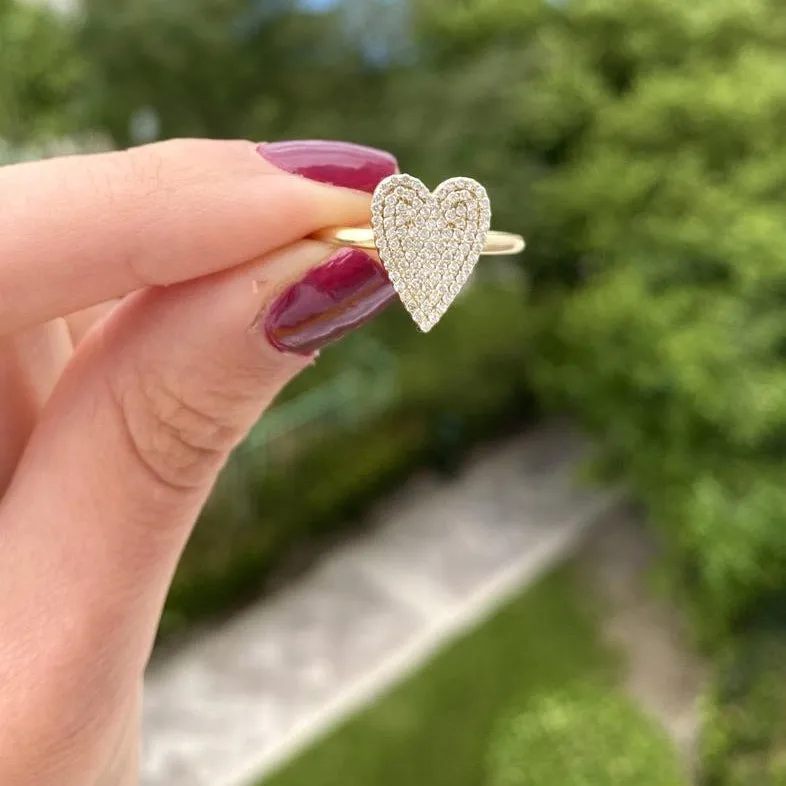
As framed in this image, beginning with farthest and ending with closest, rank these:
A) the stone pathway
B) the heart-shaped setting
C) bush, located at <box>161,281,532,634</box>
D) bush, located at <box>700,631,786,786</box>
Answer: bush, located at <box>161,281,532,634</box>, the stone pathway, bush, located at <box>700,631,786,786</box>, the heart-shaped setting

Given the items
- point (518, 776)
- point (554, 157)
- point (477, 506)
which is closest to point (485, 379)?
point (477, 506)

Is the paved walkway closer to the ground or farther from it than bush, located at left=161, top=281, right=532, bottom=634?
closer to the ground

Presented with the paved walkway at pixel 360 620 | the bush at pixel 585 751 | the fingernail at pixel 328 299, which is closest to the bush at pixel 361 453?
the paved walkway at pixel 360 620

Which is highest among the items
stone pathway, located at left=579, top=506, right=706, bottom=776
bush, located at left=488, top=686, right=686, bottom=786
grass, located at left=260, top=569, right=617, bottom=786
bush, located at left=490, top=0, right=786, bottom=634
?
bush, located at left=490, top=0, right=786, bottom=634

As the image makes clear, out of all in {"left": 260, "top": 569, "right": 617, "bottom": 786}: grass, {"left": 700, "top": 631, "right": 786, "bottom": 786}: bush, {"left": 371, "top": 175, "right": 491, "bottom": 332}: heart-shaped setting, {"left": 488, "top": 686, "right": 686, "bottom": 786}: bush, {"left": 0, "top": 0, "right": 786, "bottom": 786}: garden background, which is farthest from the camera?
{"left": 260, "top": 569, "right": 617, "bottom": 786}: grass

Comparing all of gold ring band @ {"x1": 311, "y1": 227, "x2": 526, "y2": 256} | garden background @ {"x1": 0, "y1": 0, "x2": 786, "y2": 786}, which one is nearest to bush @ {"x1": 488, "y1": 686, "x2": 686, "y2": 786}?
garden background @ {"x1": 0, "y1": 0, "x2": 786, "y2": 786}

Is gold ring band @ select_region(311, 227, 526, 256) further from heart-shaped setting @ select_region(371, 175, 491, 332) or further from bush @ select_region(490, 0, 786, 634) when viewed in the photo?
bush @ select_region(490, 0, 786, 634)

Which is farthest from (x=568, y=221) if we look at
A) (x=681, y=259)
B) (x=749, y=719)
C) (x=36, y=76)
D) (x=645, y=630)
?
(x=36, y=76)

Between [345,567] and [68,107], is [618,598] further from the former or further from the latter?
[68,107]
